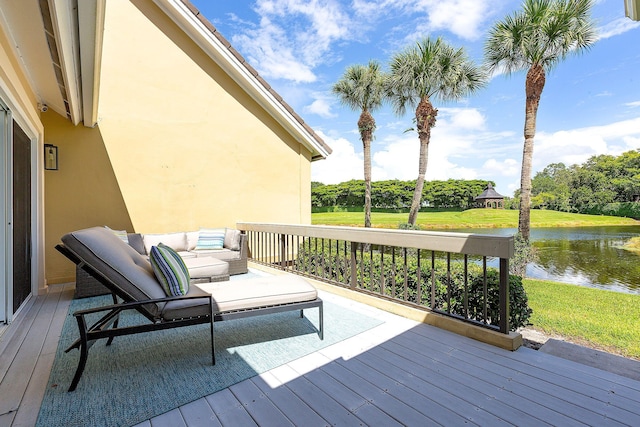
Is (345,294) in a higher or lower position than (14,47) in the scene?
lower

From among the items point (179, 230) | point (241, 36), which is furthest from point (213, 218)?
point (241, 36)

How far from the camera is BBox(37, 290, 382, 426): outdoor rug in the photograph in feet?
6.38

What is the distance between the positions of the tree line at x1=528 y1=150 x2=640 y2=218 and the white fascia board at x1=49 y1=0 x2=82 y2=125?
1201 inches

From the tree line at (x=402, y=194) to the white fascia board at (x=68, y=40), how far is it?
29.8 metres

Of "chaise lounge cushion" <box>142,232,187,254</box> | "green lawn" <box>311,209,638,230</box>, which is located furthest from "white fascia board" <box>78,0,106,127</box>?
"green lawn" <box>311,209,638,230</box>

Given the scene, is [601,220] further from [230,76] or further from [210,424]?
[210,424]

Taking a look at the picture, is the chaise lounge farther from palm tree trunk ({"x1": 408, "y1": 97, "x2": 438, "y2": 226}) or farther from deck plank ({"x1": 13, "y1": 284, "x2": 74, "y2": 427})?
palm tree trunk ({"x1": 408, "y1": 97, "x2": 438, "y2": 226})

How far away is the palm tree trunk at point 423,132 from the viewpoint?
47.1 feet

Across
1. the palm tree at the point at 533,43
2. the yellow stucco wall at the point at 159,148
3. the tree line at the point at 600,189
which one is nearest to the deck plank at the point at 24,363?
the yellow stucco wall at the point at 159,148

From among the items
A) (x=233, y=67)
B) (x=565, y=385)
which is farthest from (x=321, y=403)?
(x=233, y=67)

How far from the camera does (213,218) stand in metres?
7.26

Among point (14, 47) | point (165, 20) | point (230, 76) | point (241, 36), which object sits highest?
point (241, 36)

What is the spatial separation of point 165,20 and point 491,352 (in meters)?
8.48

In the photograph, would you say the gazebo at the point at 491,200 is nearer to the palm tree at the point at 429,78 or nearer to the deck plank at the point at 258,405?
the palm tree at the point at 429,78
